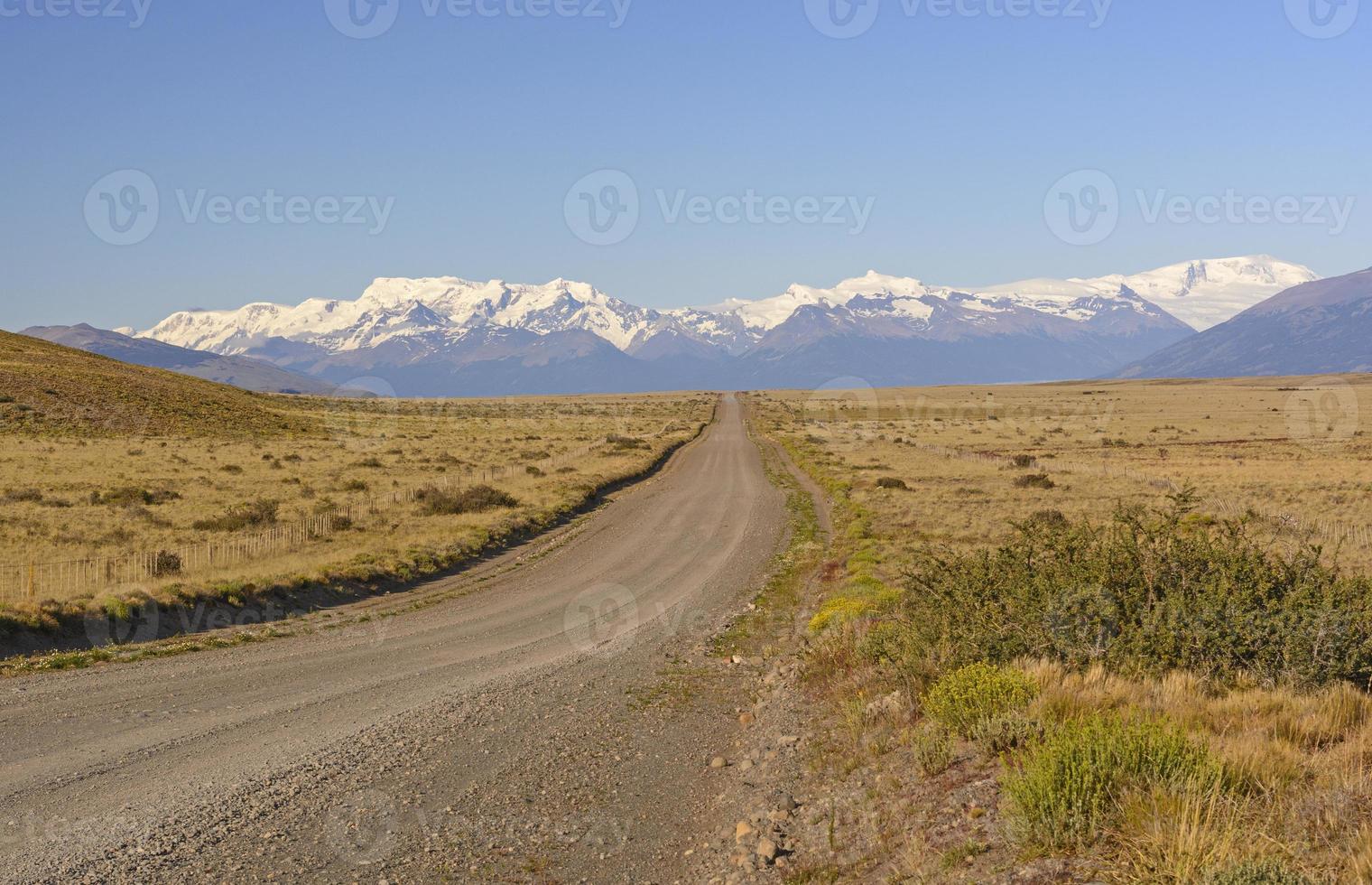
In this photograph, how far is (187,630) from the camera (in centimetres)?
1661

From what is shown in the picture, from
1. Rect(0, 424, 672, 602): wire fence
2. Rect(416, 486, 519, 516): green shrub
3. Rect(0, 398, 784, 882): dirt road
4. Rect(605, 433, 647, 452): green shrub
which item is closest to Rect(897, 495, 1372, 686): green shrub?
Rect(0, 398, 784, 882): dirt road

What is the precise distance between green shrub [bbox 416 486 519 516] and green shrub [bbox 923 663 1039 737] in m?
25.3

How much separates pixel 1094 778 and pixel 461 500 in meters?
29.3

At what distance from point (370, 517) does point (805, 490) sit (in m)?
19.5

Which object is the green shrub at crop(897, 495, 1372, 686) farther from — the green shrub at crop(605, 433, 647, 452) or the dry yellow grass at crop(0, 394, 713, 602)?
the green shrub at crop(605, 433, 647, 452)

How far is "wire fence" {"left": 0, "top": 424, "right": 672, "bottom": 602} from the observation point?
18.2 meters

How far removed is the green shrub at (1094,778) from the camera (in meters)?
5.70

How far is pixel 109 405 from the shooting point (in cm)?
7388

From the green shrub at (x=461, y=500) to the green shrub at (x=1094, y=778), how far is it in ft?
90.6

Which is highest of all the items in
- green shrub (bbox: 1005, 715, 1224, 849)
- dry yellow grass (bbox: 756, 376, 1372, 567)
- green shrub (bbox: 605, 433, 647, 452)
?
green shrub (bbox: 1005, 715, 1224, 849)

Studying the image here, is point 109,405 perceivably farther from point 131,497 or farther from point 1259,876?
point 1259,876

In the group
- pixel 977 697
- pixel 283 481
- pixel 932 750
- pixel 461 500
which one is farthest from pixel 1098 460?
pixel 932 750

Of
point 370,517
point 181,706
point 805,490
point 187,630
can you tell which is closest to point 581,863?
point 181,706

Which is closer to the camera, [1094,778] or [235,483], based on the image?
[1094,778]
